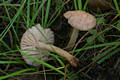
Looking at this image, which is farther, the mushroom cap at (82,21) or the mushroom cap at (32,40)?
the mushroom cap at (32,40)

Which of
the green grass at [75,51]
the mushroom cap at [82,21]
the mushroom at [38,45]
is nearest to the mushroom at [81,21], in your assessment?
the mushroom cap at [82,21]

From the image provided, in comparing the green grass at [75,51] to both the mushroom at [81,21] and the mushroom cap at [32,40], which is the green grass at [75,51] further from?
the mushroom at [81,21]

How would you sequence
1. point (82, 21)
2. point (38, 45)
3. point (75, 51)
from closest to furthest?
point (82, 21)
point (75, 51)
point (38, 45)

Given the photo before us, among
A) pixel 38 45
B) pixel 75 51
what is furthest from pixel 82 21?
pixel 38 45

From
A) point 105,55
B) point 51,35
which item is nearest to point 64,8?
point 51,35

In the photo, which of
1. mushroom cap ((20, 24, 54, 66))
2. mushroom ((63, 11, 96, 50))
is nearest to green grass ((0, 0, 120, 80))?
mushroom cap ((20, 24, 54, 66))

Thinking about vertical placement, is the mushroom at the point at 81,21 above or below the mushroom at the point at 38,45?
above

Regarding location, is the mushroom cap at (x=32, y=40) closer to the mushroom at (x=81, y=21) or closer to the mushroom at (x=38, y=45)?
the mushroom at (x=38, y=45)

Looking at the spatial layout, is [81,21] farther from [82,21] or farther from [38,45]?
[38,45]

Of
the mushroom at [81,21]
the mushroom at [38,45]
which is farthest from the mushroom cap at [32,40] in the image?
the mushroom at [81,21]

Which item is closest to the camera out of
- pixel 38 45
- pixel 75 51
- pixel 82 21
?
pixel 82 21

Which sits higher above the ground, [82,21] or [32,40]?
[82,21]
